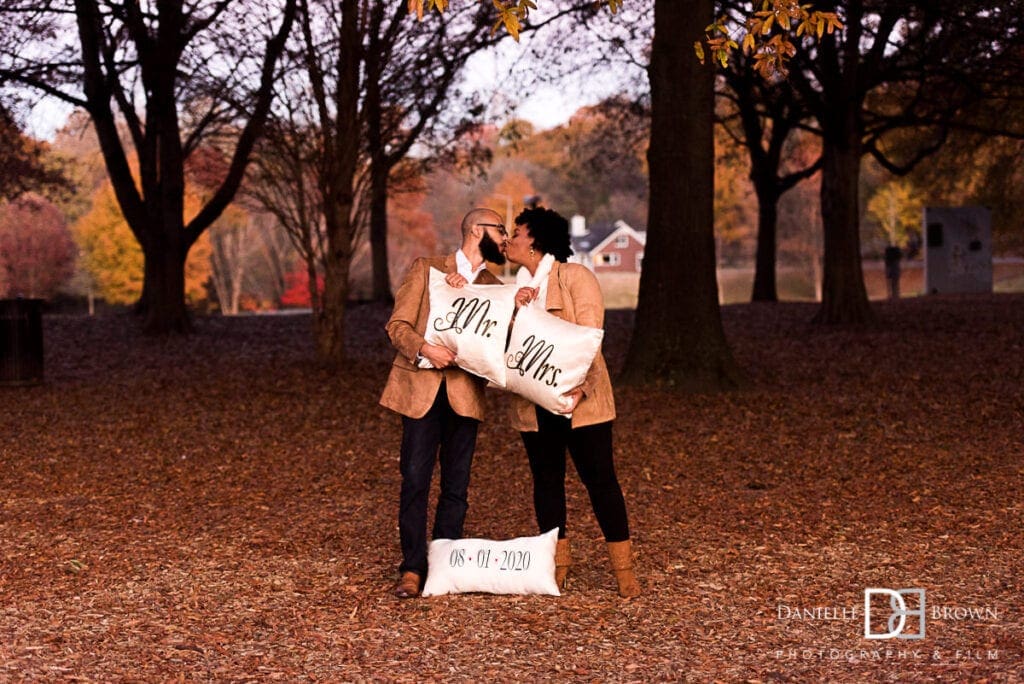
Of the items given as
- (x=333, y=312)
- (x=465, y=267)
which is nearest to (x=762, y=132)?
(x=333, y=312)

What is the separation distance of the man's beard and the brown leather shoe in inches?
61.0

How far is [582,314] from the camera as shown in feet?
19.2

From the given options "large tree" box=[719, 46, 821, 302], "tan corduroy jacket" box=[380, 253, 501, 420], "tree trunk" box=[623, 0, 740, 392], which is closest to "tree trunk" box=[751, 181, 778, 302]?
"large tree" box=[719, 46, 821, 302]

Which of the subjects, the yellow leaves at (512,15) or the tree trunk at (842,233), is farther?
the tree trunk at (842,233)

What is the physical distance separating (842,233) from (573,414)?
16.9 metres

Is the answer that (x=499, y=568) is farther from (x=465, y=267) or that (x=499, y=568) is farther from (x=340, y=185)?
(x=340, y=185)

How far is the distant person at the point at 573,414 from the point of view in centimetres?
582

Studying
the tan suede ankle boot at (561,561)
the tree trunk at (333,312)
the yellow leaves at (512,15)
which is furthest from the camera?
the tree trunk at (333,312)

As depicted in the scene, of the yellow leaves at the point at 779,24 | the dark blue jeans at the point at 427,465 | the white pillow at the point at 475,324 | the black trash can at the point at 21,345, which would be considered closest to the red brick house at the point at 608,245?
the black trash can at the point at 21,345

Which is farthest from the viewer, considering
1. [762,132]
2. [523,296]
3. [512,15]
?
[762,132]

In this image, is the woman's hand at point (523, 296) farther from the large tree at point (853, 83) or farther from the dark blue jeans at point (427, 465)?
the large tree at point (853, 83)

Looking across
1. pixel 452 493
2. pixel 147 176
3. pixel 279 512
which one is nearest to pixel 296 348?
pixel 147 176

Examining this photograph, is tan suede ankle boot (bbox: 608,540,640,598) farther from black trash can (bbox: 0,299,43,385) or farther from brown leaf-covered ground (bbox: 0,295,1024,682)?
black trash can (bbox: 0,299,43,385)

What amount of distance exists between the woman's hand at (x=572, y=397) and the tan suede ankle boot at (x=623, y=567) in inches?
30.0
